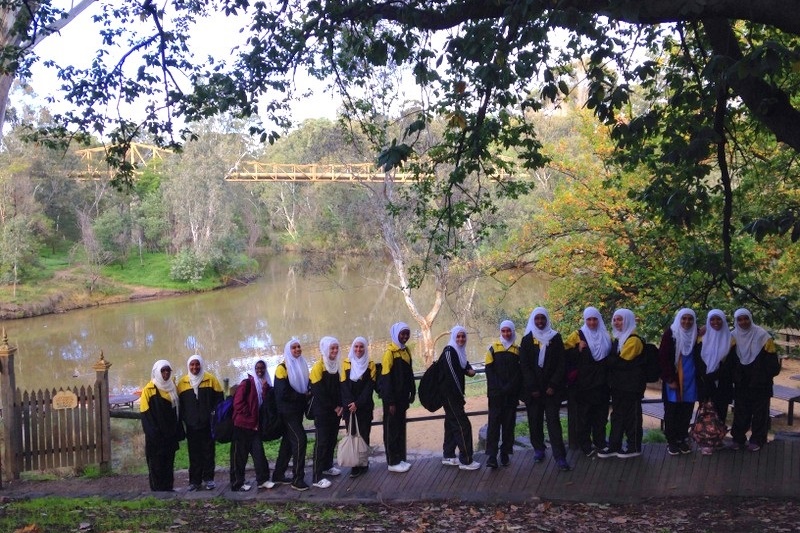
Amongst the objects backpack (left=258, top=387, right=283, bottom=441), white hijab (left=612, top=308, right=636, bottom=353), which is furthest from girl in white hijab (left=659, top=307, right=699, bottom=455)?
backpack (left=258, top=387, right=283, bottom=441)

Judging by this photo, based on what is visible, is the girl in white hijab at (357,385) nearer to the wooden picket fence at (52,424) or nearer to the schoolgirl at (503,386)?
the schoolgirl at (503,386)

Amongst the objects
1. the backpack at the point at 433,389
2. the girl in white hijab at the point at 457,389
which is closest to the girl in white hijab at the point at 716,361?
the girl in white hijab at the point at 457,389

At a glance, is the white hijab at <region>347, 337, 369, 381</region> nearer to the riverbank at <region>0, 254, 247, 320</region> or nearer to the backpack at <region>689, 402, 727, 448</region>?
the backpack at <region>689, 402, 727, 448</region>

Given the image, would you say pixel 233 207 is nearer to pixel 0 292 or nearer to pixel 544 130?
pixel 0 292

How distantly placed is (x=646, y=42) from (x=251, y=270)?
3990 centimetres

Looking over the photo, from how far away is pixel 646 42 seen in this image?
8008 mm

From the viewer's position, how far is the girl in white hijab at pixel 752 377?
6.56 meters

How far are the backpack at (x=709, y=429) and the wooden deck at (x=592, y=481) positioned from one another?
0.12m

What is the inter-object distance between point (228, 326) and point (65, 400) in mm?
22144

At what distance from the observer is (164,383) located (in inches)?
279

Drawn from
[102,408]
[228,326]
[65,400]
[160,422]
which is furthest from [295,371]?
[228,326]

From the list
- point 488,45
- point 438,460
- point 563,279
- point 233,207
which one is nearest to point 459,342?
point 438,460

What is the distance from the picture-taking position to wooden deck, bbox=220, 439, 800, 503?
6.20 meters

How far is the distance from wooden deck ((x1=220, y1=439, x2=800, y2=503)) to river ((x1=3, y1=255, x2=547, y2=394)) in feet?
42.5
